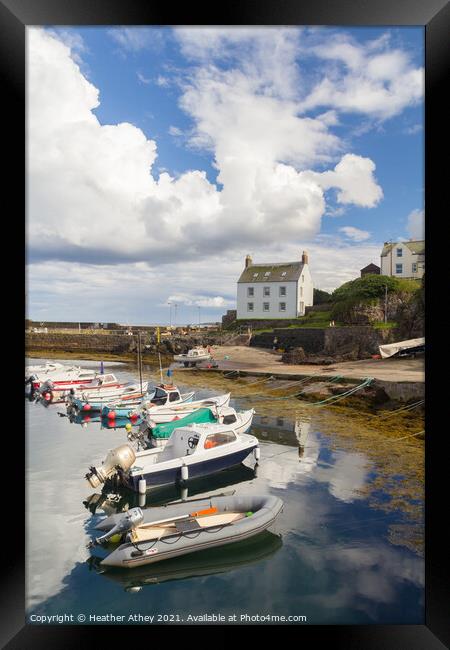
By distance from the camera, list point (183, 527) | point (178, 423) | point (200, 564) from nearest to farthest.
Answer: point (200, 564) → point (183, 527) → point (178, 423)

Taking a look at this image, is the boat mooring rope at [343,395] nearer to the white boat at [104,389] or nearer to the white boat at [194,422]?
the white boat at [194,422]

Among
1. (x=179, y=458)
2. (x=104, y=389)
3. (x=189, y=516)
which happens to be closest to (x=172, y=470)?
(x=179, y=458)

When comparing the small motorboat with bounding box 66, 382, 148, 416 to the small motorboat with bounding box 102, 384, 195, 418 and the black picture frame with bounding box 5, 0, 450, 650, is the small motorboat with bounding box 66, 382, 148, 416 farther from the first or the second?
the black picture frame with bounding box 5, 0, 450, 650

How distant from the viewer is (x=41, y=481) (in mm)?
4586

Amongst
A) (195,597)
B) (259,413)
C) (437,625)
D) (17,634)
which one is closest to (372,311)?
(259,413)

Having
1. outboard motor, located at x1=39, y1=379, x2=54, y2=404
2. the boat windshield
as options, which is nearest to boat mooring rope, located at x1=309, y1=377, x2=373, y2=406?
the boat windshield

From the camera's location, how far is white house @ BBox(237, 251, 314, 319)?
5.49 meters

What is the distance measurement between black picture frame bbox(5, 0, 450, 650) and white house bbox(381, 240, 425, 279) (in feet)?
4.37

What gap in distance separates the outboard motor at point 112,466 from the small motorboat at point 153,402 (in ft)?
8.71

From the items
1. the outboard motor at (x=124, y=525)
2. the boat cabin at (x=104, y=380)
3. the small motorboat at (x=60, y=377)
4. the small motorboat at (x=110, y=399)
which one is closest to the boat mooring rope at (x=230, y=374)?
the small motorboat at (x=110, y=399)

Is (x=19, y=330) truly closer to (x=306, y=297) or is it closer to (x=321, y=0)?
(x=321, y=0)

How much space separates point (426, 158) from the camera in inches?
120

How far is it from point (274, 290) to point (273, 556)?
4.12 meters

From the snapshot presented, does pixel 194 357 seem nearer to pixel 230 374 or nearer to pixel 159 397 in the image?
pixel 230 374
